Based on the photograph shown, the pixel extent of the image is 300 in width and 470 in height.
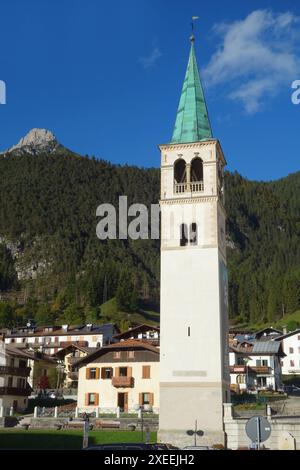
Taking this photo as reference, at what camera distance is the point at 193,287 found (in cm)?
4791

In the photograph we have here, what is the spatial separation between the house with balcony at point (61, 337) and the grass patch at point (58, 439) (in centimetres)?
6520

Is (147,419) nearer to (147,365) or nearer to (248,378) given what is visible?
(147,365)

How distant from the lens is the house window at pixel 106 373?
66175 mm

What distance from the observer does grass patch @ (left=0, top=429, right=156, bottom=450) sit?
146 ft

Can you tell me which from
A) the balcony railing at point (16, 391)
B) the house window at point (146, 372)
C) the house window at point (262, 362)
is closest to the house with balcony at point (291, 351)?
the house window at point (262, 362)

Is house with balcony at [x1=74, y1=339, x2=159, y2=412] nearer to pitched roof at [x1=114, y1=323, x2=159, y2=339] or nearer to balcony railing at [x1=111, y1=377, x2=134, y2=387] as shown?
balcony railing at [x1=111, y1=377, x2=134, y2=387]

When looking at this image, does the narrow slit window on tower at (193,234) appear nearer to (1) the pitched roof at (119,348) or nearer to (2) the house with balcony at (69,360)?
(1) the pitched roof at (119,348)

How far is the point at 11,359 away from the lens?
7338 cm

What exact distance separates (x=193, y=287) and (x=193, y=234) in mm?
4607

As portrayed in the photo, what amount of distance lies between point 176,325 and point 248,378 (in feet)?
130

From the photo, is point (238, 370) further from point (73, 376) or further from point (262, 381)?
point (73, 376)

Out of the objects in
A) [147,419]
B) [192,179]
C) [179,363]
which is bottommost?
[147,419]

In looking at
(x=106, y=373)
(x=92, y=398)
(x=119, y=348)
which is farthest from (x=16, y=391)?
(x=119, y=348)
